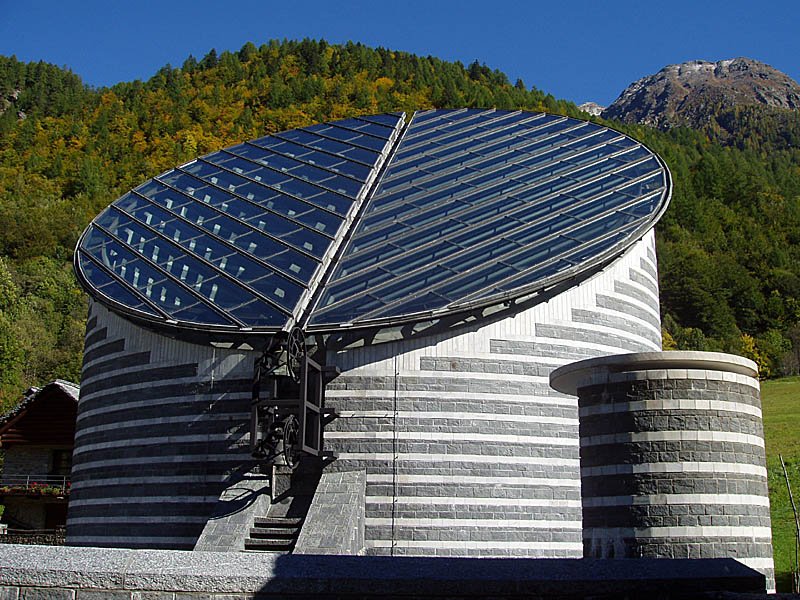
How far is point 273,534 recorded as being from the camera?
698 inches

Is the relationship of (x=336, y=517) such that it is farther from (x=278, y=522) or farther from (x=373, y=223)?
(x=373, y=223)

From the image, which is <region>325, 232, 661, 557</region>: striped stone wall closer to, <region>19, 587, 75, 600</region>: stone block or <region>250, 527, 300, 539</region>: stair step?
<region>250, 527, 300, 539</region>: stair step

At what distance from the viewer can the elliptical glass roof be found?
20.0 meters

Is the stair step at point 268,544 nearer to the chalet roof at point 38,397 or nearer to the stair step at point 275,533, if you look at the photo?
the stair step at point 275,533

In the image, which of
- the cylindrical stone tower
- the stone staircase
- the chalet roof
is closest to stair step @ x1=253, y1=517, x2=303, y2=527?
the stone staircase

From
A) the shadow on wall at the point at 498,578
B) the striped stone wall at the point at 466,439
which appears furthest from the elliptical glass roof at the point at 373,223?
Result: the shadow on wall at the point at 498,578

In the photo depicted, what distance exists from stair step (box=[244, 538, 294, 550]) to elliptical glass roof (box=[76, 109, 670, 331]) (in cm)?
438

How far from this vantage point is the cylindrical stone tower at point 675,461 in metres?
11.1

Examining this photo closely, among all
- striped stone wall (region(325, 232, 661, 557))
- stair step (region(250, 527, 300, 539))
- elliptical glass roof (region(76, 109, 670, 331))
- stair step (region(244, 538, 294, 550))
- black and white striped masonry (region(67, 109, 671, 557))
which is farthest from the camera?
elliptical glass roof (region(76, 109, 670, 331))

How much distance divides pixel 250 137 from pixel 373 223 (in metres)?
57.5

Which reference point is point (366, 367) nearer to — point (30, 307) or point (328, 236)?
point (328, 236)

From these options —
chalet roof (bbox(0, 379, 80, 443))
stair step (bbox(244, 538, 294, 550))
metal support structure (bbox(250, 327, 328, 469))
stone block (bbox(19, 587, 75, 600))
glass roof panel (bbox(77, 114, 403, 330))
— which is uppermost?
glass roof panel (bbox(77, 114, 403, 330))

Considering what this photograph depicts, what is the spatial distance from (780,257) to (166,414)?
84.1 meters

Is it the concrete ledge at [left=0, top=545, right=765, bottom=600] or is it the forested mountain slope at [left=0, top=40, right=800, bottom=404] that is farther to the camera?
the forested mountain slope at [left=0, top=40, right=800, bottom=404]
